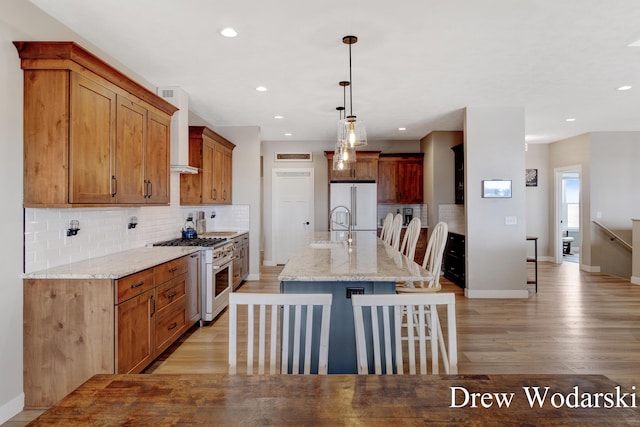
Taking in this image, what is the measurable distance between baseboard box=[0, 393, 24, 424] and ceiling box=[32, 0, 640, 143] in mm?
2629

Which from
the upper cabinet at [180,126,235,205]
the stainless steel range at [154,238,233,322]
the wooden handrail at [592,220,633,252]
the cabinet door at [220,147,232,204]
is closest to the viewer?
the stainless steel range at [154,238,233,322]

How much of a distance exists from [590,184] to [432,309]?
759 centimetres

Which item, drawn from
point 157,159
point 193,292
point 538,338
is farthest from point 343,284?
point 538,338

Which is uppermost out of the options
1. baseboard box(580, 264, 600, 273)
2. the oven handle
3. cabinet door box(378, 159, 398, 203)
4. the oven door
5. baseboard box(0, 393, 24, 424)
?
cabinet door box(378, 159, 398, 203)

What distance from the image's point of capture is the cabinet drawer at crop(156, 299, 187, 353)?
10.00 ft

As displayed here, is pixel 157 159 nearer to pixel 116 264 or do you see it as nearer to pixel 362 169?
pixel 116 264

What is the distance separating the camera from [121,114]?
3.03m

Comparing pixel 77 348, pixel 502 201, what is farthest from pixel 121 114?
pixel 502 201

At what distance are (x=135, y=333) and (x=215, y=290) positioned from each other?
5.02 ft

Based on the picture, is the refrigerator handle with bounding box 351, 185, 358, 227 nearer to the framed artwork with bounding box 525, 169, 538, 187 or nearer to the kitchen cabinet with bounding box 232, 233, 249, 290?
the kitchen cabinet with bounding box 232, 233, 249, 290

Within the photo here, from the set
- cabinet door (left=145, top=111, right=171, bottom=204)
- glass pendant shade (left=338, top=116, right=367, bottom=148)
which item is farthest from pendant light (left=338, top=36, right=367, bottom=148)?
cabinet door (left=145, top=111, right=171, bottom=204)

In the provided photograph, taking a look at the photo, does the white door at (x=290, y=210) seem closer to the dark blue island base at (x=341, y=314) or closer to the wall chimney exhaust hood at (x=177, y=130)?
the wall chimney exhaust hood at (x=177, y=130)

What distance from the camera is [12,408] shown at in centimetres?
228

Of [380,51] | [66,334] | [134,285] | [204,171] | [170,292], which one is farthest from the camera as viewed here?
[204,171]
